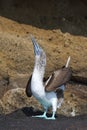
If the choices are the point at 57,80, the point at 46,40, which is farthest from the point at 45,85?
the point at 46,40

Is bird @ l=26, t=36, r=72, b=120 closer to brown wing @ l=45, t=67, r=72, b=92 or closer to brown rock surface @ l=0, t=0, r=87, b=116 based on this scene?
brown wing @ l=45, t=67, r=72, b=92

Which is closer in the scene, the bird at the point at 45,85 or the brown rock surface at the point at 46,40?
the bird at the point at 45,85

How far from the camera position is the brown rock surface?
6.59m

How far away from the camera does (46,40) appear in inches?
264

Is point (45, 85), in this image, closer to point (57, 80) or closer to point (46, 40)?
point (57, 80)

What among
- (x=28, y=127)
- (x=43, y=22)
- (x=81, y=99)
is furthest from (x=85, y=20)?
(x=28, y=127)

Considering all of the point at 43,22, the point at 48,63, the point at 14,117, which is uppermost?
the point at 43,22

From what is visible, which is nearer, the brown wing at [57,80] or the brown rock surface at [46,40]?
the brown wing at [57,80]

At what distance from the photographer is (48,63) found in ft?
21.7

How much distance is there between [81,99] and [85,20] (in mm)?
879

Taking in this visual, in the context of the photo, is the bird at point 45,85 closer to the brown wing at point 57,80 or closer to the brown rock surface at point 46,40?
the brown wing at point 57,80

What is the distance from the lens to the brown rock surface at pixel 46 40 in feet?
21.6

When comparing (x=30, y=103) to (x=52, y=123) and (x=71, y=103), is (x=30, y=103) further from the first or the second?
(x=52, y=123)

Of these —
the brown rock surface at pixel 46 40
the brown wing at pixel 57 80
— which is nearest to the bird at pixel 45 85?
the brown wing at pixel 57 80
